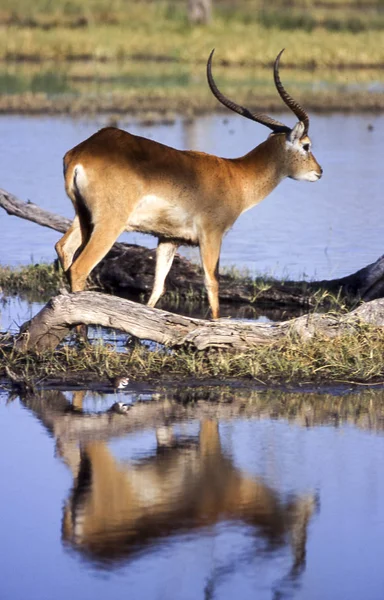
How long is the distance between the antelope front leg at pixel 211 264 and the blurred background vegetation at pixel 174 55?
16862 mm

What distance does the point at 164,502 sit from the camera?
630 centimetres

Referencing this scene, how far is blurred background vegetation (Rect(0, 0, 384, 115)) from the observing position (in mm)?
28469

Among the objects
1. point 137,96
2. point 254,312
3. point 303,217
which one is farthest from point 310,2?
point 254,312

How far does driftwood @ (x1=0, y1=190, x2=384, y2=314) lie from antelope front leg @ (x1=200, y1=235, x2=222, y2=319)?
1.48 m

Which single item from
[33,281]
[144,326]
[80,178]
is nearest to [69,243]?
[80,178]

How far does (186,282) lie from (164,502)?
17.9ft

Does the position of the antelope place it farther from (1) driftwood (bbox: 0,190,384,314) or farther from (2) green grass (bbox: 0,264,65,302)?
(2) green grass (bbox: 0,264,65,302)

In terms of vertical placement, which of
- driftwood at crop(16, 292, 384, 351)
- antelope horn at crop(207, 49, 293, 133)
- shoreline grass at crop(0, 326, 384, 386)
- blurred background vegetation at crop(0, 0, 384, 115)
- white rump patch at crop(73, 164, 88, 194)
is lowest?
shoreline grass at crop(0, 326, 384, 386)

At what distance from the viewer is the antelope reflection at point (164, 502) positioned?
5840mm

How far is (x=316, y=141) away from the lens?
23031 millimetres

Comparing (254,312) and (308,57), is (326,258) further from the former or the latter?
(308,57)

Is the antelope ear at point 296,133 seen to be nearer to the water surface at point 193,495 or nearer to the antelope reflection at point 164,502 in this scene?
the water surface at point 193,495

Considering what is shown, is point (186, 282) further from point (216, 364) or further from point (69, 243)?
point (216, 364)

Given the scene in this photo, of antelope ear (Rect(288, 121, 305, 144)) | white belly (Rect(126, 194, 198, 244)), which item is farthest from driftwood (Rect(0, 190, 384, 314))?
white belly (Rect(126, 194, 198, 244))
